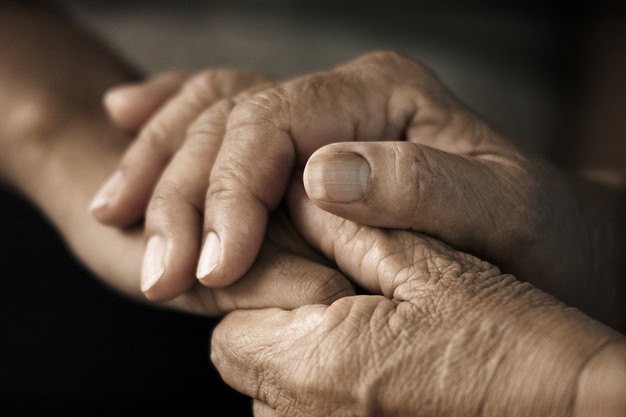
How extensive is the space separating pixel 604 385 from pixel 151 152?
843 millimetres

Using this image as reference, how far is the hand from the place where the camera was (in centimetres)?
95

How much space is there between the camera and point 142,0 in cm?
307

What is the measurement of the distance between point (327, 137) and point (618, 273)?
58cm

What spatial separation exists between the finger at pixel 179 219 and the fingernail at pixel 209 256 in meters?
0.05

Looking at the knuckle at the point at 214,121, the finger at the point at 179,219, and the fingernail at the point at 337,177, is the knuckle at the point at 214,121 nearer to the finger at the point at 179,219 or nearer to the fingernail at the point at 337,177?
the finger at the point at 179,219

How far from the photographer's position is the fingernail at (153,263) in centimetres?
94

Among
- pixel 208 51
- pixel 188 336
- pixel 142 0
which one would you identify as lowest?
pixel 188 336

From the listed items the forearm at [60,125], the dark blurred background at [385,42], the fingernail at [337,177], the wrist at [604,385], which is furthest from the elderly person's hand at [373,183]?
the dark blurred background at [385,42]

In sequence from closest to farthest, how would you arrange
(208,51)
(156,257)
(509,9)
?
(156,257) → (509,9) → (208,51)

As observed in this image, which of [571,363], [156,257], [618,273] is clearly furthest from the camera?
[618,273]

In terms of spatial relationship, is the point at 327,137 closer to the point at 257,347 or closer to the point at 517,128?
the point at 257,347

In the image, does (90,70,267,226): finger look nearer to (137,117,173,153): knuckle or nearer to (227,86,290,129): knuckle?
(137,117,173,153): knuckle

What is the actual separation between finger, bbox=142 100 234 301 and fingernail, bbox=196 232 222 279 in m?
0.05

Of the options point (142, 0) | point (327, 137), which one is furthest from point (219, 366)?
point (142, 0)
